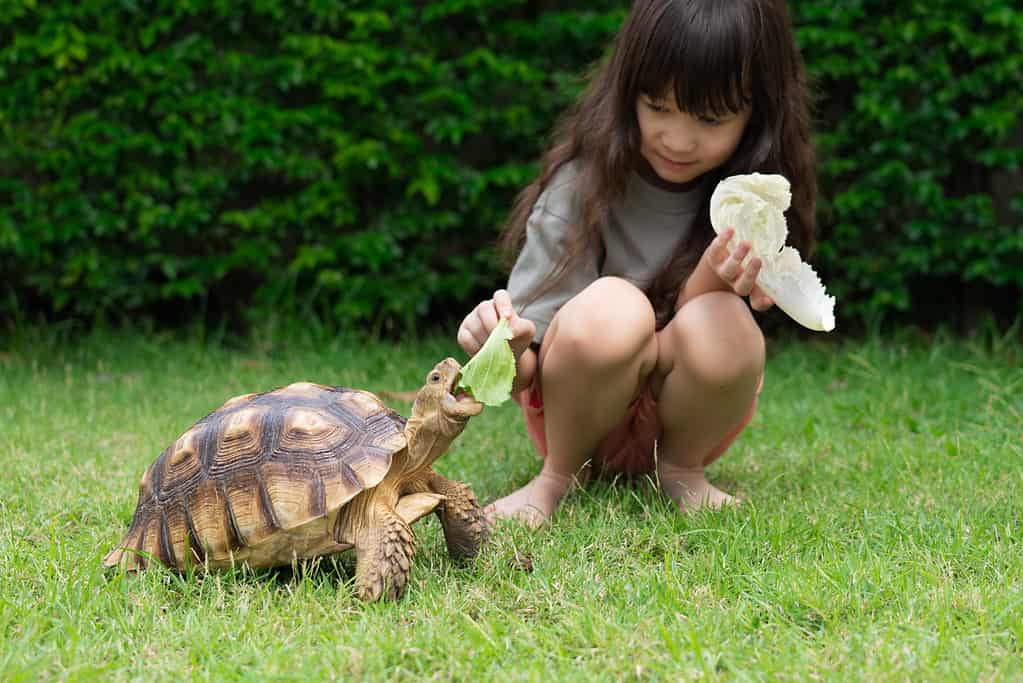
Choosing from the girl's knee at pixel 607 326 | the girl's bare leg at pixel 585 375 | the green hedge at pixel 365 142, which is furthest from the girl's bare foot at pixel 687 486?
the green hedge at pixel 365 142

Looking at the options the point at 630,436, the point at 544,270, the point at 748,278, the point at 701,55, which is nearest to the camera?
the point at 748,278

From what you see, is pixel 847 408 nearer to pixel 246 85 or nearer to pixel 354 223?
pixel 354 223

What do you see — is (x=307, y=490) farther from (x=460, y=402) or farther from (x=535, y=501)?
(x=535, y=501)

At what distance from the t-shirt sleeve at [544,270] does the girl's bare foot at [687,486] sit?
473 mm

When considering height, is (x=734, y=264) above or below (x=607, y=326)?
above

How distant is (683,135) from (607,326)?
1.59 ft

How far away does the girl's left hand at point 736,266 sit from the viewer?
7.52 ft

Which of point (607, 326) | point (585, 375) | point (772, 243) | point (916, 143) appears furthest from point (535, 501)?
point (916, 143)

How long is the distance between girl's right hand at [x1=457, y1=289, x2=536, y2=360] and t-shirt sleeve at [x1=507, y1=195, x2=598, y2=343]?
1.07 ft

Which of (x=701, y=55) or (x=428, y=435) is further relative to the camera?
(x=701, y=55)

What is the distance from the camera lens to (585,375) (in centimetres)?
248

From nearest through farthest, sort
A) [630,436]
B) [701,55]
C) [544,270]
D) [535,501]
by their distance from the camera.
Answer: [701,55] < [535,501] < [544,270] < [630,436]

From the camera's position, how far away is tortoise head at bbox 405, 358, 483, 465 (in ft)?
6.77

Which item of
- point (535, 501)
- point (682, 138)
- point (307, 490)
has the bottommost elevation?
point (535, 501)
